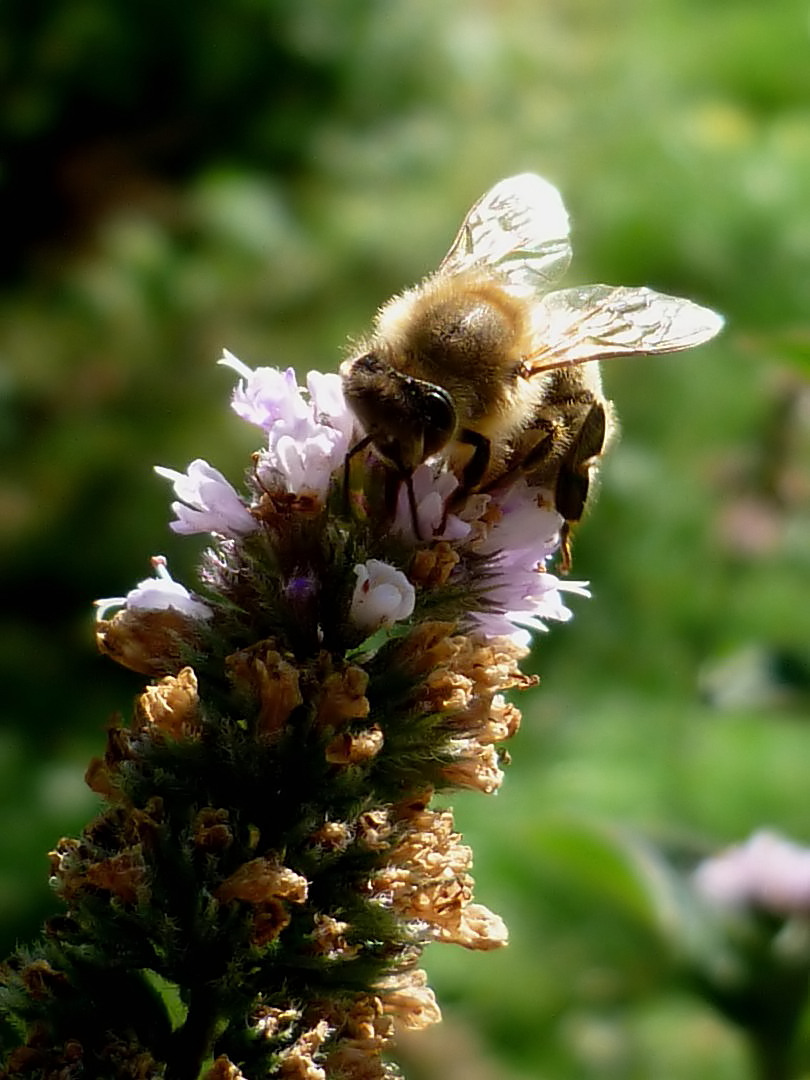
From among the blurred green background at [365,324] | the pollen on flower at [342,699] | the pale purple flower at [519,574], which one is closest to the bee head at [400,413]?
the pale purple flower at [519,574]

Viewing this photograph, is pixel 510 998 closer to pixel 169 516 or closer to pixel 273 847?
pixel 169 516

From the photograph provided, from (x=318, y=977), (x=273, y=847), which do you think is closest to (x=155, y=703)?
(x=273, y=847)

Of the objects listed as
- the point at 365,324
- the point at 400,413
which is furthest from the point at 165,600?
the point at 365,324

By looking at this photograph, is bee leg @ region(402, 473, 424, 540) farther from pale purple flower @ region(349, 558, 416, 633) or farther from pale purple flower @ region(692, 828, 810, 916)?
pale purple flower @ region(692, 828, 810, 916)

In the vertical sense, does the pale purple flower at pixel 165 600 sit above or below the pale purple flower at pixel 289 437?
below

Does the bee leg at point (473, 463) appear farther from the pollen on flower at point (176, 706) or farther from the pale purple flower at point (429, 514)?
the pollen on flower at point (176, 706)

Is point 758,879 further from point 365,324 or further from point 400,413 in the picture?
point 365,324
